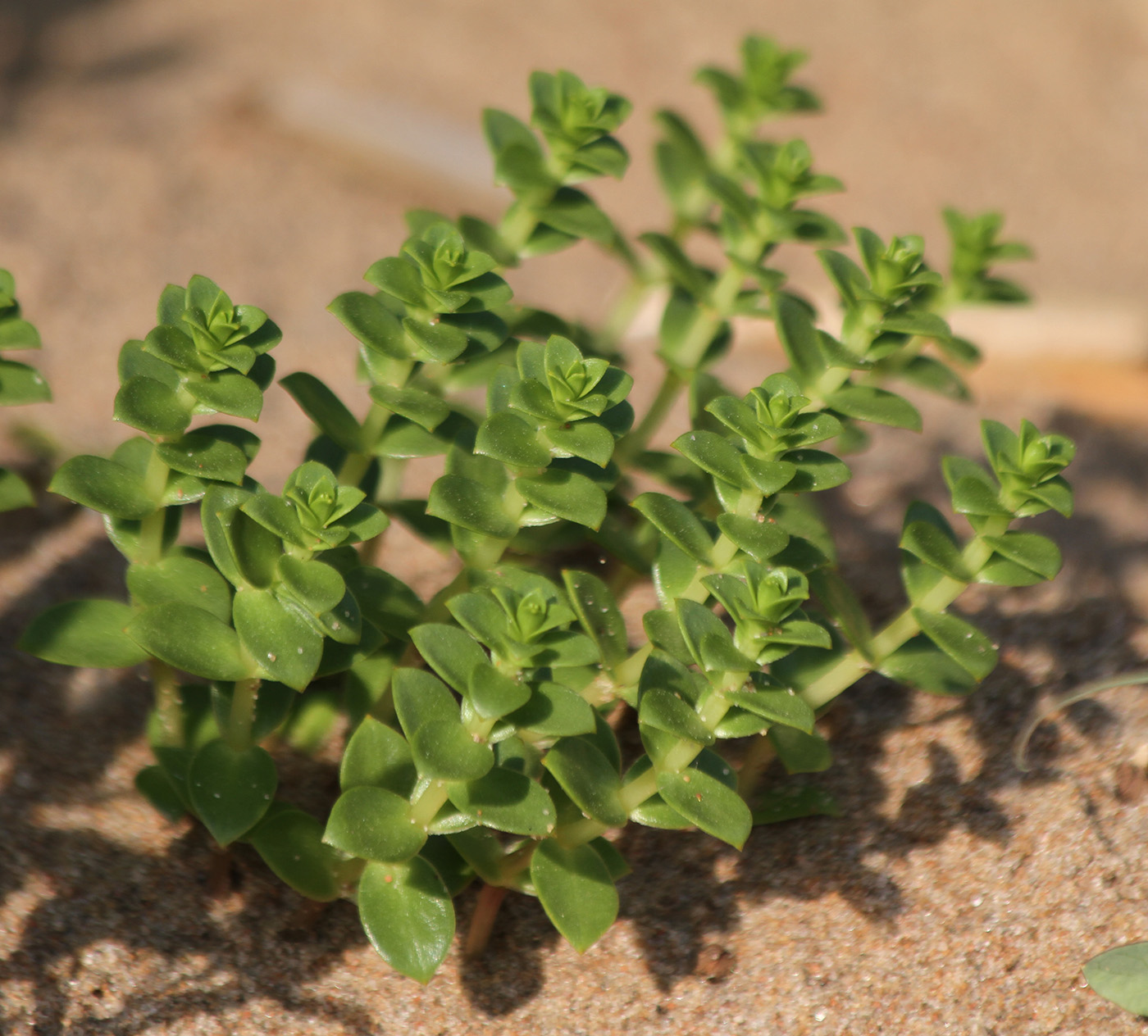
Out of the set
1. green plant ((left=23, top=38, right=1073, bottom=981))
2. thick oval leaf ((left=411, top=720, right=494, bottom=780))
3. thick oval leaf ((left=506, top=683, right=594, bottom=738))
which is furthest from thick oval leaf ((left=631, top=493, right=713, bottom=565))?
thick oval leaf ((left=411, top=720, right=494, bottom=780))

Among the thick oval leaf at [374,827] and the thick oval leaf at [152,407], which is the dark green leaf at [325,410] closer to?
the thick oval leaf at [152,407]

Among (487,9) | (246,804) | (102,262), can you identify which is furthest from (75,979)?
(487,9)

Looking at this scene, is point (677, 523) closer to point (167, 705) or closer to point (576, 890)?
point (576, 890)

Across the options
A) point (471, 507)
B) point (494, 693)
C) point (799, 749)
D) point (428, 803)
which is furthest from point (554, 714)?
point (799, 749)

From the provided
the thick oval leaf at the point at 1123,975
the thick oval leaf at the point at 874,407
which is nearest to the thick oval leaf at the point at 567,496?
the thick oval leaf at the point at 874,407

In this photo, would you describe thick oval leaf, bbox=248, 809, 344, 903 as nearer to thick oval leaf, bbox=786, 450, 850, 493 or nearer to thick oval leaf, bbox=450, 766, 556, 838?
thick oval leaf, bbox=450, 766, 556, 838

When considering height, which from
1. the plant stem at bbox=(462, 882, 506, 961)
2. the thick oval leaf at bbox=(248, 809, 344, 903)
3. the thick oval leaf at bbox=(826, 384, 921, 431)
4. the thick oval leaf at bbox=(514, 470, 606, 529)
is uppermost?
the thick oval leaf at bbox=(826, 384, 921, 431)

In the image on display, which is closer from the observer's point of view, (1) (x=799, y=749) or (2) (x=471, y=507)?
(2) (x=471, y=507)
